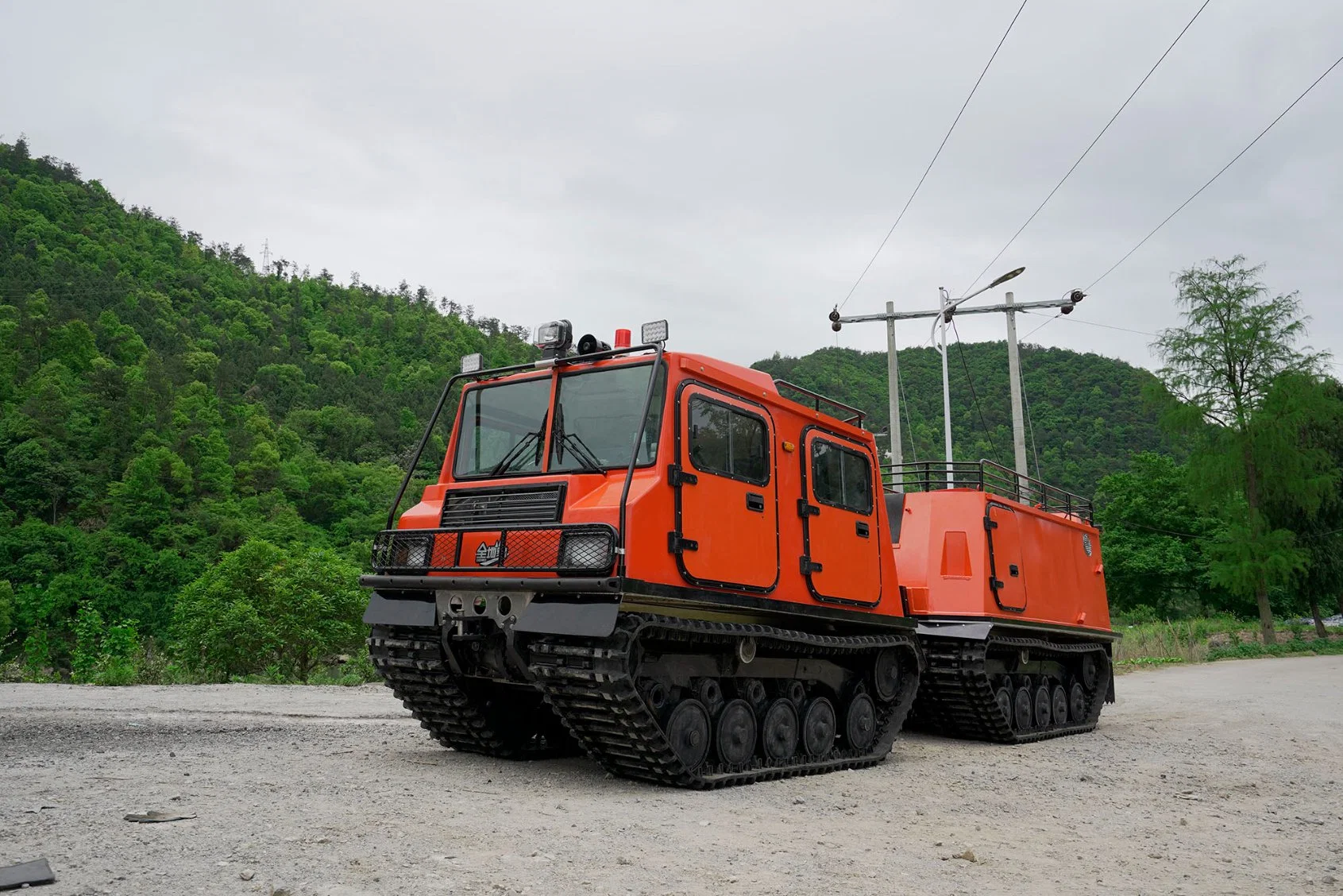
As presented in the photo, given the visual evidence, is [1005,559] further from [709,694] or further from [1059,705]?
[709,694]

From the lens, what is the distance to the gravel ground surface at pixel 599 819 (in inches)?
180

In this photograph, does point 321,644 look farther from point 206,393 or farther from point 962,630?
point 206,393

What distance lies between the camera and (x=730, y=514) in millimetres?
7758

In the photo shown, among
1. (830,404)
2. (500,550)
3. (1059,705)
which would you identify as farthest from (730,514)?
(1059,705)

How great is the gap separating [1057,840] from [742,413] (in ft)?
12.6

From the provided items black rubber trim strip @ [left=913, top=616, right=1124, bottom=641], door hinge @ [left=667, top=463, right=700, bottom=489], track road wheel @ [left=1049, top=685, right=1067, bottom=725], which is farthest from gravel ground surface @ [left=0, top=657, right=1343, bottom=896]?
track road wheel @ [left=1049, top=685, right=1067, bottom=725]

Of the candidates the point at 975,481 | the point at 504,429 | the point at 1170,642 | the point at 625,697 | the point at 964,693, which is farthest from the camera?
the point at 1170,642

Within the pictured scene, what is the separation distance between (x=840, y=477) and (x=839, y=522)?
1.49 ft

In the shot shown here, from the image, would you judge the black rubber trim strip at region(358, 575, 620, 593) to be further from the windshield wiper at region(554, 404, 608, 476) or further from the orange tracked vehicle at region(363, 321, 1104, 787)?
the windshield wiper at region(554, 404, 608, 476)

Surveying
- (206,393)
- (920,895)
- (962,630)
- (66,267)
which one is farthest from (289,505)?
(920,895)

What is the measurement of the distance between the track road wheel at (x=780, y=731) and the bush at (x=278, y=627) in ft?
37.9

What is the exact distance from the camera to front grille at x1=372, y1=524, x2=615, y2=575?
21.8 ft

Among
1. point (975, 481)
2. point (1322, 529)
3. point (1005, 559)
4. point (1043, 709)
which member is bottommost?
point (1043, 709)

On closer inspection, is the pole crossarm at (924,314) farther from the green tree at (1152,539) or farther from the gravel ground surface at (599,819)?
Answer: the green tree at (1152,539)
